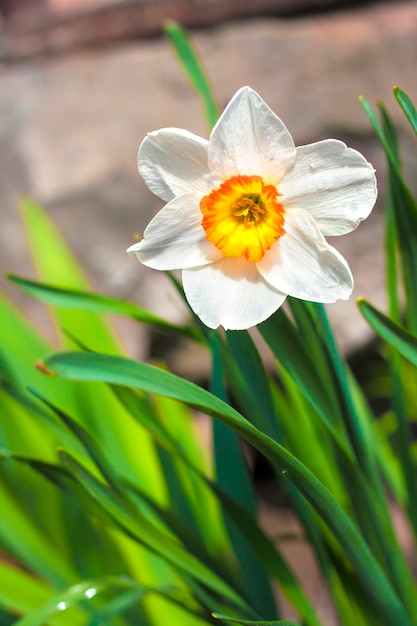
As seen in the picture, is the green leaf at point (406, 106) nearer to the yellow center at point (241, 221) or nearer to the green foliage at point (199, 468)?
the green foliage at point (199, 468)

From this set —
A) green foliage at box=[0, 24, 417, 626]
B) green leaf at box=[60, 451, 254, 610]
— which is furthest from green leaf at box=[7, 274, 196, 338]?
green leaf at box=[60, 451, 254, 610]

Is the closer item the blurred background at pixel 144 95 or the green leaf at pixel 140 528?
the green leaf at pixel 140 528

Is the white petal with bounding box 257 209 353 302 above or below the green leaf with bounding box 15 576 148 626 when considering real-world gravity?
above

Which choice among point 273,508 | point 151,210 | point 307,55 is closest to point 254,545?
point 273,508

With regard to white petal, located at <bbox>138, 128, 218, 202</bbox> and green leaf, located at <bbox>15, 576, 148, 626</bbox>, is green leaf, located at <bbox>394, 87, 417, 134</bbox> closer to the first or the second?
white petal, located at <bbox>138, 128, 218, 202</bbox>

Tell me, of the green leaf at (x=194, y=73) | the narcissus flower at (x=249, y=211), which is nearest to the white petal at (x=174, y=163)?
the narcissus flower at (x=249, y=211)
